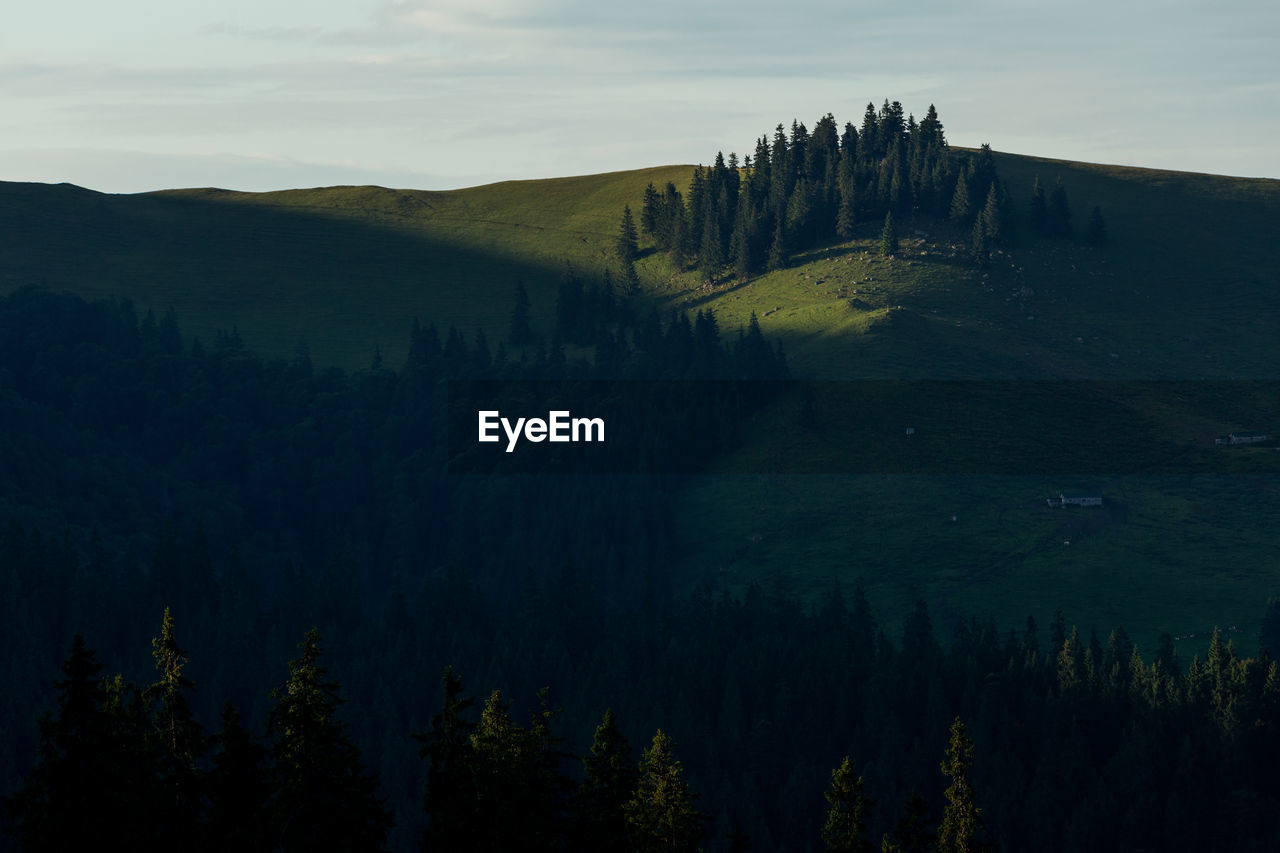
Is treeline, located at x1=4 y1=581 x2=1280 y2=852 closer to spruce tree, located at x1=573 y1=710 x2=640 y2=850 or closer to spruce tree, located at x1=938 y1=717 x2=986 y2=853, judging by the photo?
spruce tree, located at x1=938 y1=717 x2=986 y2=853

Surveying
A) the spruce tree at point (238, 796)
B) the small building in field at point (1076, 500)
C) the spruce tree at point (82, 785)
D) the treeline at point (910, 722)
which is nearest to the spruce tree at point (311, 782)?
the spruce tree at point (238, 796)

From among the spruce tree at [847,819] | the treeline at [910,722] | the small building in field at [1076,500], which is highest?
the spruce tree at [847,819]

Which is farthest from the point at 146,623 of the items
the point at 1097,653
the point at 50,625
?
the point at 1097,653

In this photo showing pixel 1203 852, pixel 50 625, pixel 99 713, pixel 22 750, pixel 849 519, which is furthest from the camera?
pixel 849 519

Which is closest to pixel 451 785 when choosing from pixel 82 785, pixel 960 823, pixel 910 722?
pixel 82 785

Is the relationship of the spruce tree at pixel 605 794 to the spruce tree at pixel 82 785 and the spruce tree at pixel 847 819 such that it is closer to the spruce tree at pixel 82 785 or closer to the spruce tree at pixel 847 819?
the spruce tree at pixel 847 819

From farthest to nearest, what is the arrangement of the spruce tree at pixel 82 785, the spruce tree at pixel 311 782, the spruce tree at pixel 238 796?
1. the spruce tree at pixel 238 796
2. the spruce tree at pixel 311 782
3. the spruce tree at pixel 82 785

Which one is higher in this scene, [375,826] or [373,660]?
[375,826]

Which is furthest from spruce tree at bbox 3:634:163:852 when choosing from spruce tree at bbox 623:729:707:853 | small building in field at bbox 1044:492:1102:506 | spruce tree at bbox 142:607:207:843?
small building in field at bbox 1044:492:1102:506

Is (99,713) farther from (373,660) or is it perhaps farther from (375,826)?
(373,660)
